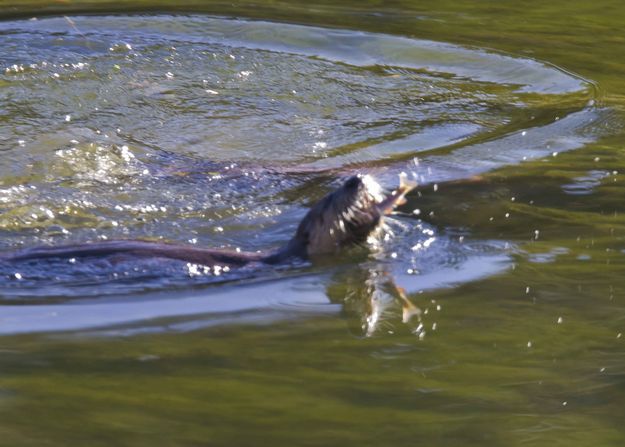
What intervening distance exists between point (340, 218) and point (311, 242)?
0.15m

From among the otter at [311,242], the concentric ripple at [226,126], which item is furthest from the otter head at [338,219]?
the concentric ripple at [226,126]

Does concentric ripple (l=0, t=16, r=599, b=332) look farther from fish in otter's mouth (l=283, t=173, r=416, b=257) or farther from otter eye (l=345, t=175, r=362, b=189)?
otter eye (l=345, t=175, r=362, b=189)

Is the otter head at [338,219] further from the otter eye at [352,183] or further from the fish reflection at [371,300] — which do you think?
the fish reflection at [371,300]

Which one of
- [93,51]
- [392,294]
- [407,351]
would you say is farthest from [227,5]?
[407,351]

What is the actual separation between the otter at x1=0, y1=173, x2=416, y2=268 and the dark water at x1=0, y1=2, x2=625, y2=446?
0.07 meters

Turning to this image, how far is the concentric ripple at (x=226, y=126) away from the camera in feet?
17.0

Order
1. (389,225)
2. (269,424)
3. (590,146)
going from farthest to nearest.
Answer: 1. (590,146)
2. (389,225)
3. (269,424)

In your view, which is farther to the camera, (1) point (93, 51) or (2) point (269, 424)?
(1) point (93, 51)

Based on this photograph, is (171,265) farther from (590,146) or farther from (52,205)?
(590,146)

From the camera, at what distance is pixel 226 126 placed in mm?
6719

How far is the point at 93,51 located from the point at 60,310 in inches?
171

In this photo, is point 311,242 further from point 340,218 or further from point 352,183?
point 352,183

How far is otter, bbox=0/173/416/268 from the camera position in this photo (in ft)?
14.4

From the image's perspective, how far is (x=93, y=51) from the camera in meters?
7.91
